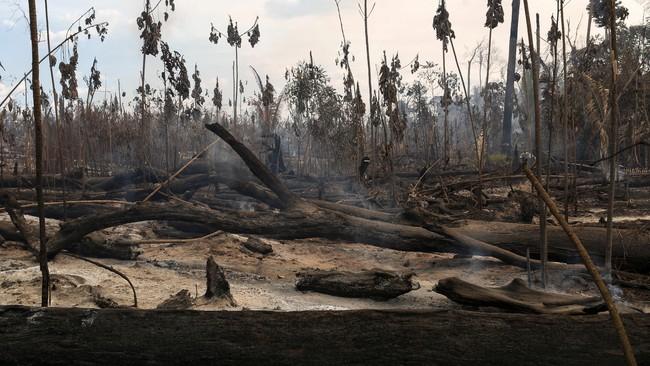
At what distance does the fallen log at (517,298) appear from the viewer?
248cm

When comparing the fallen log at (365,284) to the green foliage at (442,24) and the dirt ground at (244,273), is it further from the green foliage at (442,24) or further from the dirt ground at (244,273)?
the green foliage at (442,24)

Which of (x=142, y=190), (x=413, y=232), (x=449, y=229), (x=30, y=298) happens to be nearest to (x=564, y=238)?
(x=449, y=229)

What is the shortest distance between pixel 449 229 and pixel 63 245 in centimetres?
312

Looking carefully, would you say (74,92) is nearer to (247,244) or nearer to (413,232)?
(247,244)

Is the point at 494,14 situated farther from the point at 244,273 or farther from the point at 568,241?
the point at 244,273

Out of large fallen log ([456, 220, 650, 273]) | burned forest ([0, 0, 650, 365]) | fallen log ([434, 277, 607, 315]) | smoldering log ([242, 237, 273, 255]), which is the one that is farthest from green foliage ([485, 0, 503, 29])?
fallen log ([434, 277, 607, 315])

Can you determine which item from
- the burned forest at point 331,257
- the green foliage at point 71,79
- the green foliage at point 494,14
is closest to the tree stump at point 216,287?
the burned forest at point 331,257

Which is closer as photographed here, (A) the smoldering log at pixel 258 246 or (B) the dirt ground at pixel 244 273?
(B) the dirt ground at pixel 244 273

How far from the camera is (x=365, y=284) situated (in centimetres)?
358

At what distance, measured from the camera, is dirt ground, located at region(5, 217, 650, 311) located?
3.41 metres

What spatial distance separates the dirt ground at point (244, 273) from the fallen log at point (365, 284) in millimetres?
52

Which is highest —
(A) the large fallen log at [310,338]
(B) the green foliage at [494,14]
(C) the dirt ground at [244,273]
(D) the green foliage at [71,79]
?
(B) the green foliage at [494,14]

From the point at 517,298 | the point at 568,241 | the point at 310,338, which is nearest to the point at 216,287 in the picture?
the point at 310,338

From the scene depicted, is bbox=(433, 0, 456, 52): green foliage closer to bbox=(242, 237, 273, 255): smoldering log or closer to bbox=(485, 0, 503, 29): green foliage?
bbox=(485, 0, 503, 29): green foliage
